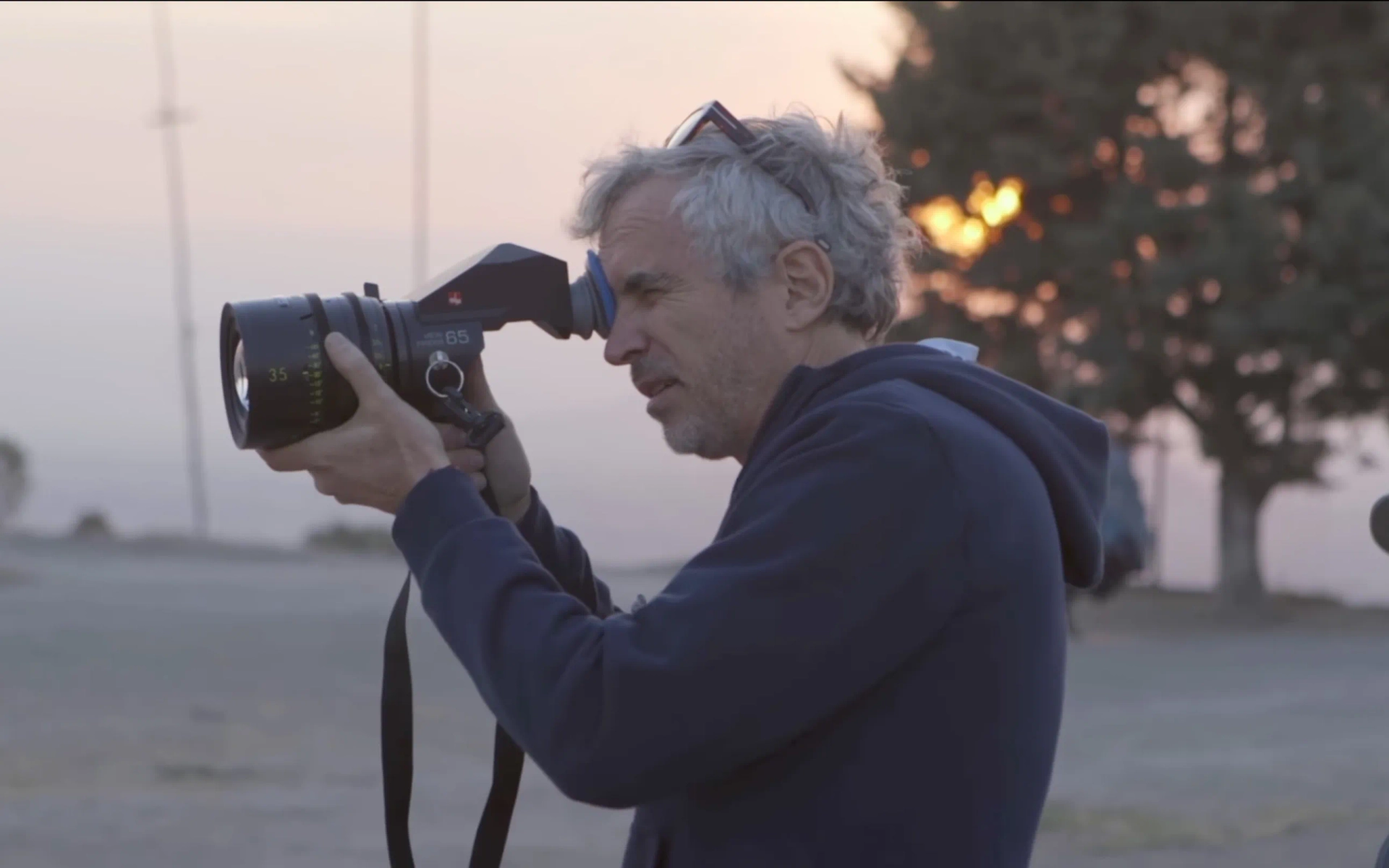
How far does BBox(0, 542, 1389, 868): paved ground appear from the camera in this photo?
663 cm

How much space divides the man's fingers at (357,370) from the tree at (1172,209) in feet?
52.9

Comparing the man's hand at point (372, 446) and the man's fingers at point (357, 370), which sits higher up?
the man's fingers at point (357, 370)

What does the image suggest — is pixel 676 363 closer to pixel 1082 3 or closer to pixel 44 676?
pixel 44 676

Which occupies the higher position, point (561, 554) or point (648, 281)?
point (648, 281)

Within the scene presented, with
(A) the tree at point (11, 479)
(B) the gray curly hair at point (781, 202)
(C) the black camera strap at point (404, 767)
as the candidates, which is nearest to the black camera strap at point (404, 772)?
(C) the black camera strap at point (404, 767)

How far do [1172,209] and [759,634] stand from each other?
1682 centimetres

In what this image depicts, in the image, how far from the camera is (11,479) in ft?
81.9

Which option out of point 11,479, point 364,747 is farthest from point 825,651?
point 11,479

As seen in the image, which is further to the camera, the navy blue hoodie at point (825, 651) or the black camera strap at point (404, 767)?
the black camera strap at point (404, 767)

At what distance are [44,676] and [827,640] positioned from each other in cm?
1001

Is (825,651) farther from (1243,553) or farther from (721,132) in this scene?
(1243,553)

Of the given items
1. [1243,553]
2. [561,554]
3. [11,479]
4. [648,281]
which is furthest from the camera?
[11,479]

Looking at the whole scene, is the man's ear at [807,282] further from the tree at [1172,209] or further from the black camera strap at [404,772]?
the tree at [1172,209]

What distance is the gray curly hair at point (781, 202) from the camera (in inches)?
81.0
